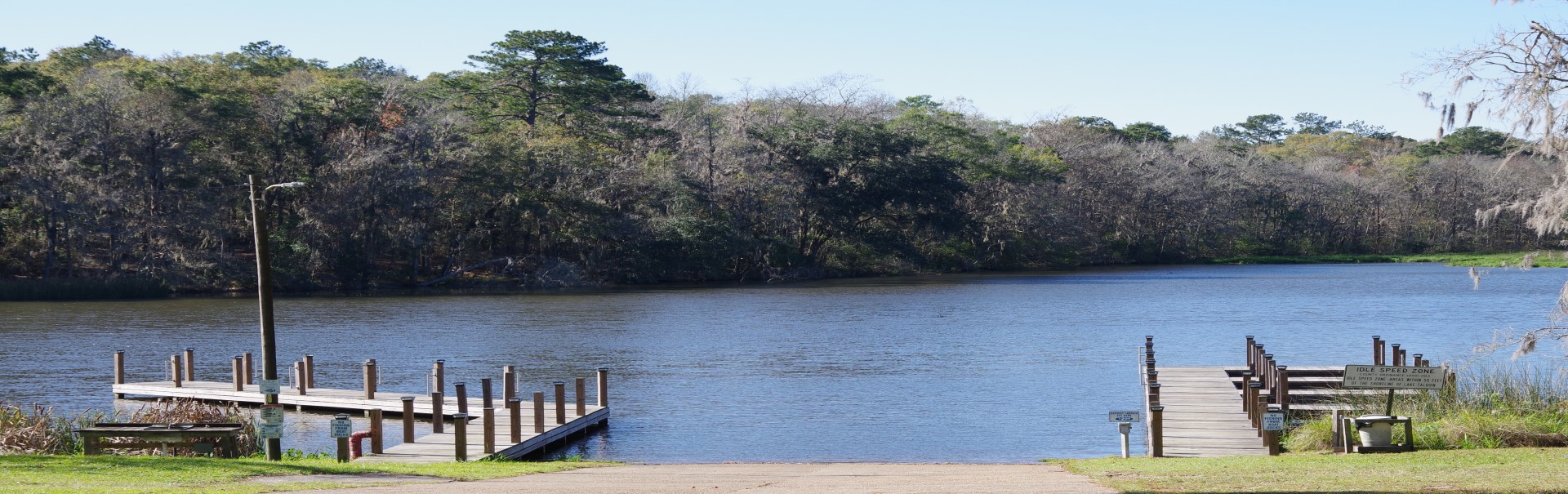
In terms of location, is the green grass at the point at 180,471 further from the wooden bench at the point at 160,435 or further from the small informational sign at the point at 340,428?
the wooden bench at the point at 160,435

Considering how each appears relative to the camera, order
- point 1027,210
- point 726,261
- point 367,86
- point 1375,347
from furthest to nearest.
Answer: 1. point 1027,210
2. point 726,261
3. point 367,86
4. point 1375,347

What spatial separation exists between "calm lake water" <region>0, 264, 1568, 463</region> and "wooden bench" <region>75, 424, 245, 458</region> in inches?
156

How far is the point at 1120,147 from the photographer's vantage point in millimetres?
91438

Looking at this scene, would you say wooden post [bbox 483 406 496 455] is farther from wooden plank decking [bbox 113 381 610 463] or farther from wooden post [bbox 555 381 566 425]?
wooden post [bbox 555 381 566 425]

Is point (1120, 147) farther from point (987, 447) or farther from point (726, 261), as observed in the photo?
point (987, 447)

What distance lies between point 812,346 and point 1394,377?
2007cm

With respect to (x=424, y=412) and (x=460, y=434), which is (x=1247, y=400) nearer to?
(x=460, y=434)

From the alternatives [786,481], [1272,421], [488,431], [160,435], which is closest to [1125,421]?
[1272,421]

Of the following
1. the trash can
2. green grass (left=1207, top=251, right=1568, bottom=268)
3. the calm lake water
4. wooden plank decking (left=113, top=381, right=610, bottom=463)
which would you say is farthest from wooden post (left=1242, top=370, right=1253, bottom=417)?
green grass (left=1207, top=251, right=1568, bottom=268)

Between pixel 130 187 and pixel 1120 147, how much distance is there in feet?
205

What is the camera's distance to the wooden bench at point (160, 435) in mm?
15477

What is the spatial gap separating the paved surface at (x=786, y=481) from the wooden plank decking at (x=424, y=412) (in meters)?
3.20

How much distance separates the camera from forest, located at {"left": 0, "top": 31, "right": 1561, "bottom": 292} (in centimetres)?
5700

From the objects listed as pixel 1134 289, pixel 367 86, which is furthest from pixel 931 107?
pixel 367 86
